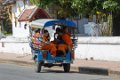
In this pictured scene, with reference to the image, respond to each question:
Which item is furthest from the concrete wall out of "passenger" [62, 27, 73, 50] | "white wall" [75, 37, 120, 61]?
"passenger" [62, 27, 73, 50]

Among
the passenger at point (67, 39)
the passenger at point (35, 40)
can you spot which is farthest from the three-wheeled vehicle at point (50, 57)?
the passenger at point (67, 39)

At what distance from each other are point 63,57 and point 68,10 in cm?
778

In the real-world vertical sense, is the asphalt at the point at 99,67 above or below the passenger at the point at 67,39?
below

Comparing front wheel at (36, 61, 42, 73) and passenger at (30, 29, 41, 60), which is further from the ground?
passenger at (30, 29, 41, 60)

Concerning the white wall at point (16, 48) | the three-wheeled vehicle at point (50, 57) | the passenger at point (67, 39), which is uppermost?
the passenger at point (67, 39)

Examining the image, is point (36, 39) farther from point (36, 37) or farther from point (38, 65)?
point (38, 65)

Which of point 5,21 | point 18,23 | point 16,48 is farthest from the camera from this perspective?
point 5,21

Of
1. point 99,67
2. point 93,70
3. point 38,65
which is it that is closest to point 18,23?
point 38,65

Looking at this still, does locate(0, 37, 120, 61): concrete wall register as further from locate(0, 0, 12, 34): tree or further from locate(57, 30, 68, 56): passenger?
locate(0, 0, 12, 34): tree

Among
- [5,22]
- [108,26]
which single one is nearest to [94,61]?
[108,26]

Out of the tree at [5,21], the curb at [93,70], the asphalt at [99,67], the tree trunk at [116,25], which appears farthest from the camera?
the tree at [5,21]

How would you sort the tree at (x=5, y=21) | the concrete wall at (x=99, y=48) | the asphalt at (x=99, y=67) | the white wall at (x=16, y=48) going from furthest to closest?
the tree at (x=5, y=21) → the white wall at (x=16, y=48) → the concrete wall at (x=99, y=48) → the asphalt at (x=99, y=67)

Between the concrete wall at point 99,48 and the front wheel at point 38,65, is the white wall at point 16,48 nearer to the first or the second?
the concrete wall at point 99,48

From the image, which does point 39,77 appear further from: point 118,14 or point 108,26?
point 108,26
